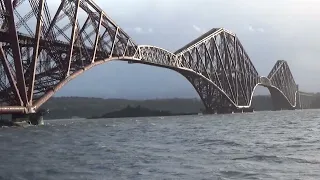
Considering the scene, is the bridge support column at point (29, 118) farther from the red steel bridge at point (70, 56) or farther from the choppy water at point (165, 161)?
the choppy water at point (165, 161)

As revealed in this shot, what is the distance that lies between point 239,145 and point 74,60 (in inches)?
2277

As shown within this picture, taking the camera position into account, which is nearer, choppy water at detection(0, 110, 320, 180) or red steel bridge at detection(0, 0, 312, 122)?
choppy water at detection(0, 110, 320, 180)

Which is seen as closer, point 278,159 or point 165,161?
point 165,161

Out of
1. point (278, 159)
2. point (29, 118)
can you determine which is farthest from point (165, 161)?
point (29, 118)

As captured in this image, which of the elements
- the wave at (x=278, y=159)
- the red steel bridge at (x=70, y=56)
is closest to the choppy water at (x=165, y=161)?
the wave at (x=278, y=159)

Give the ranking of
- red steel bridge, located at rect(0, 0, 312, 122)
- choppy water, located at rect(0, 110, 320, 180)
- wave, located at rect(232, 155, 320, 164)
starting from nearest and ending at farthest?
choppy water, located at rect(0, 110, 320, 180) < wave, located at rect(232, 155, 320, 164) < red steel bridge, located at rect(0, 0, 312, 122)

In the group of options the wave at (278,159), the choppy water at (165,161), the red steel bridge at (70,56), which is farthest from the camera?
the red steel bridge at (70,56)

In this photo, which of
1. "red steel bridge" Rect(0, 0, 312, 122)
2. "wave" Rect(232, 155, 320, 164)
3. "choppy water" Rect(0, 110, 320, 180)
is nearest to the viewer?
"choppy water" Rect(0, 110, 320, 180)

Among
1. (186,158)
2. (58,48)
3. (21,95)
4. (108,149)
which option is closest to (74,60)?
(58,48)

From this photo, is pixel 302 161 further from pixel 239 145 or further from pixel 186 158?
pixel 239 145

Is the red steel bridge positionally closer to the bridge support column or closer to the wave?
the bridge support column

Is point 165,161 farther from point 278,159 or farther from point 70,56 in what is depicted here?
point 70,56

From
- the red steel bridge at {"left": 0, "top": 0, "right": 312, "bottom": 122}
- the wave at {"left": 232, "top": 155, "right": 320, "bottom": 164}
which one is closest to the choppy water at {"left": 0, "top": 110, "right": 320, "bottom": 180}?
the wave at {"left": 232, "top": 155, "right": 320, "bottom": 164}

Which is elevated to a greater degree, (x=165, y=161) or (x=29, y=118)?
(x=29, y=118)
